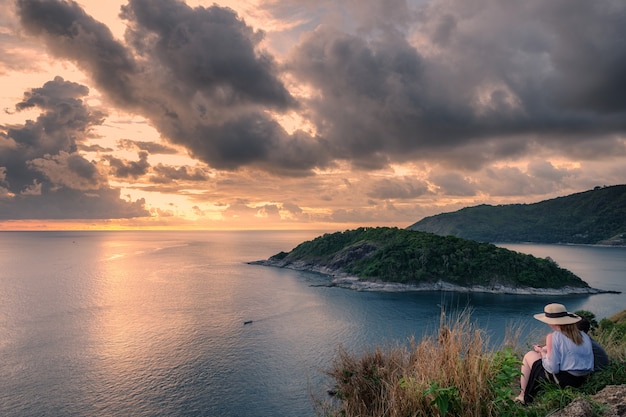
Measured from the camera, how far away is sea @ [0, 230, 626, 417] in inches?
1518

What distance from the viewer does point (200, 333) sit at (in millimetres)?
63875

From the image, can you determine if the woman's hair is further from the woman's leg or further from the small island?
the small island

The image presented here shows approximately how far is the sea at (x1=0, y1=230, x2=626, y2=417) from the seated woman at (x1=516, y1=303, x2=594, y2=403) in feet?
6.01

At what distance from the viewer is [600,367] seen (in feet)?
24.5

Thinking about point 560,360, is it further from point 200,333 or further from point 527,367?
point 200,333

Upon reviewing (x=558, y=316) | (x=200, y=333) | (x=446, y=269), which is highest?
(x=558, y=316)

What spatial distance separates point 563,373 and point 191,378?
45.2 m

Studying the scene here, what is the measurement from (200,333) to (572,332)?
6491 cm

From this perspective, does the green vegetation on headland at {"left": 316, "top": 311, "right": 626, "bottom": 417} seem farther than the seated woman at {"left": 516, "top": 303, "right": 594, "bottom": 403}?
No

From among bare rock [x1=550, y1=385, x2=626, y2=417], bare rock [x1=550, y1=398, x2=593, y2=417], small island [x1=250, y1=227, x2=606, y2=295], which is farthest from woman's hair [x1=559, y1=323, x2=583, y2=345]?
small island [x1=250, y1=227, x2=606, y2=295]

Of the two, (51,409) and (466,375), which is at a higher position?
(466,375)

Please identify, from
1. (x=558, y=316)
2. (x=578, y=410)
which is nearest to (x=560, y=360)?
(x=558, y=316)

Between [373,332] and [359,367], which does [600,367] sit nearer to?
[359,367]

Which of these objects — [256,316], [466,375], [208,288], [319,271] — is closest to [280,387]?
[256,316]
